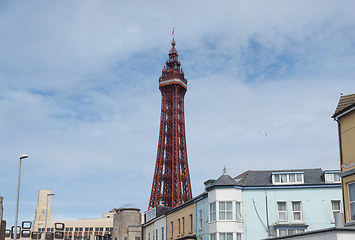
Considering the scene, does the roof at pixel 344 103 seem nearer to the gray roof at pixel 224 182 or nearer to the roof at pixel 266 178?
the roof at pixel 266 178

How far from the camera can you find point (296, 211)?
39.9m

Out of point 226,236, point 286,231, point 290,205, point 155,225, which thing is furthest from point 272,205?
point 155,225

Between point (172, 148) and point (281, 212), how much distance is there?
74.2 m

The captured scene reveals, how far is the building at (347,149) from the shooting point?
24500mm

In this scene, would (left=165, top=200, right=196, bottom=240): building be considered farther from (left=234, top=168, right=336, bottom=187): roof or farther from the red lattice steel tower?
the red lattice steel tower

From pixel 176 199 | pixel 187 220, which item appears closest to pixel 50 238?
pixel 176 199

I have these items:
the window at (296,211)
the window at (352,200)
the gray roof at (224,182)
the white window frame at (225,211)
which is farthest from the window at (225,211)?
the window at (352,200)

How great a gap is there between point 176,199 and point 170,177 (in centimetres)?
550

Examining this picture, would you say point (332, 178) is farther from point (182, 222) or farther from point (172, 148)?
point (172, 148)

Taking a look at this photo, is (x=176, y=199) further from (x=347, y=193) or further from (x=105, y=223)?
(x=347, y=193)

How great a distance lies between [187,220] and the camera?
152 ft

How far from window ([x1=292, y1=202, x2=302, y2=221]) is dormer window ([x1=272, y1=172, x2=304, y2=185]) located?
6.07 feet

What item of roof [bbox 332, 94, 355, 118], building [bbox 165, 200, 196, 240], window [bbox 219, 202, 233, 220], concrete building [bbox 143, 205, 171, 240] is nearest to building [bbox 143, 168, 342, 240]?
window [bbox 219, 202, 233, 220]

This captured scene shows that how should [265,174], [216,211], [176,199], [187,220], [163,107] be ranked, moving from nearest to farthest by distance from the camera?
[216,211] → [265,174] → [187,220] → [176,199] → [163,107]
